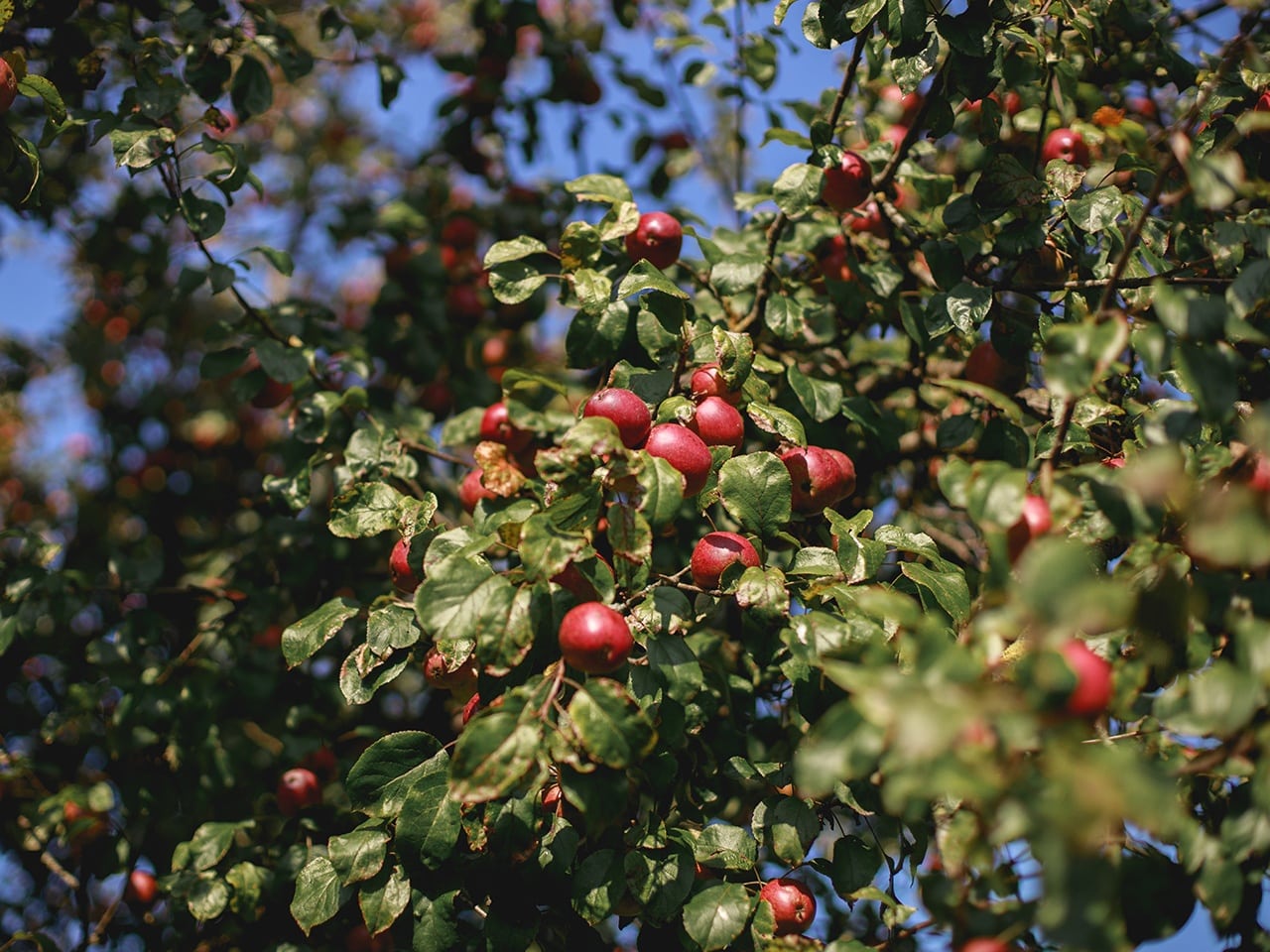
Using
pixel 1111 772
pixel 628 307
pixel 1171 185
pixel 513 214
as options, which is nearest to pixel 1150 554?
pixel 1111 772

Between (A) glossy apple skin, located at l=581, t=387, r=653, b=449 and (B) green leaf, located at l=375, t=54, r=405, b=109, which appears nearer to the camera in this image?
(A) glossy apple skin, located at l=581, t=387, r=653, b=449

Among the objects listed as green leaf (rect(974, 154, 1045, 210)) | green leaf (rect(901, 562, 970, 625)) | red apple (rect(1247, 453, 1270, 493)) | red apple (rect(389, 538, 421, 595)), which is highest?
green leaf (rect(974, 154, 1045, 210))

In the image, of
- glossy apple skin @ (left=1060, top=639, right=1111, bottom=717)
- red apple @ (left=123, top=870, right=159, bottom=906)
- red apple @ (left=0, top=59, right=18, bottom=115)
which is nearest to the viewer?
glossy apple skin @ (left=1060, top=639, right=1111, bottom=717)

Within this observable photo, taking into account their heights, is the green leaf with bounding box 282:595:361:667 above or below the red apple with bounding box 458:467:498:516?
below

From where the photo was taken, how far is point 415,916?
1.35 metres

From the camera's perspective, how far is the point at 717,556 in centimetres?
132

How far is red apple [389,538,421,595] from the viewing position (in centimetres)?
146

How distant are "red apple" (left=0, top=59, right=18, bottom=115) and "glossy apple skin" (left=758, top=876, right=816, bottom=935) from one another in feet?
6.23

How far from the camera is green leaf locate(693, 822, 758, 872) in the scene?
1.31 m

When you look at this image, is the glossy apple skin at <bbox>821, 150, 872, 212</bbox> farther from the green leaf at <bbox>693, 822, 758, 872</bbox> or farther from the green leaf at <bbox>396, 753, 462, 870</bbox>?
the green leaf at <bbox>396, 753, 462, 870</bbox>

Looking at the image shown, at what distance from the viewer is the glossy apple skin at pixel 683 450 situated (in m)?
1.27

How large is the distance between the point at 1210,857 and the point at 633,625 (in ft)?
2.42

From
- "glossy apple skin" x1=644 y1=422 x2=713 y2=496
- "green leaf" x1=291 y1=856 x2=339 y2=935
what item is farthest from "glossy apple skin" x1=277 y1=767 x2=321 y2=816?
"glossy apple skin" x1=644 y1=422 x2=713 y2=496

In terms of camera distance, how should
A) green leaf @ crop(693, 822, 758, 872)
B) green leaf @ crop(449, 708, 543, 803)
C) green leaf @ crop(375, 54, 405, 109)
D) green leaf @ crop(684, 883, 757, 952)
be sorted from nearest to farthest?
green leaf @ crop(449, 708, 543, 803) → green leaf @ crop(684, 883, 757, 952) → green leaf @ crop(693, 822, 758, 872) → green leaf @ crop(375, 54, 405, 109)
